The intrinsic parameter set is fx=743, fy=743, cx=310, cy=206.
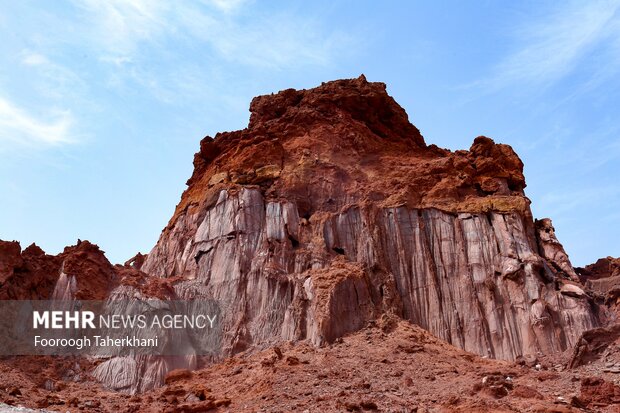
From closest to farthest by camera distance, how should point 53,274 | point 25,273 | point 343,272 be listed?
1. point 343,272
2. point 25,273
3. point 53,274

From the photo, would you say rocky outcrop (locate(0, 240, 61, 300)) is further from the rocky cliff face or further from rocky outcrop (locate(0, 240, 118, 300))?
the rocky cliff face

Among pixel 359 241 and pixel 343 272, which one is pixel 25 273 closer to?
pixel 343 272

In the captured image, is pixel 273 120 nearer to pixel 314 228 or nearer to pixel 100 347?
pixel 314 228

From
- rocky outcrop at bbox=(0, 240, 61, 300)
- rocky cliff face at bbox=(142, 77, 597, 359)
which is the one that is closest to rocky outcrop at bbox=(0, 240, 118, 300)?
rocky outcrop at bbox=(0, 240, 61, 300)

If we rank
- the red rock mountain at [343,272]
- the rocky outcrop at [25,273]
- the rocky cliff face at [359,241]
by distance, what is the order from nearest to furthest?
1. the red rock mountain at [343,272]
2. the rocky cliff face at [359,241]
3. the rocky outcrop at [25,273]

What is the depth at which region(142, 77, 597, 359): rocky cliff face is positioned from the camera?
3628 centimetres

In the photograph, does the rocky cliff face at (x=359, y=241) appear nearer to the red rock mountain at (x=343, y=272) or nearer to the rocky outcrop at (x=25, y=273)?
the red rock mountain at (x=343, y=272)

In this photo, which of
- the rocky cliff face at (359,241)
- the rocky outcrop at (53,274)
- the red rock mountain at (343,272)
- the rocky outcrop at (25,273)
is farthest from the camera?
the rocky outcrop at (53,274)

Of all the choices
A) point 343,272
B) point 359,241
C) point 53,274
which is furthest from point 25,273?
point 359,241

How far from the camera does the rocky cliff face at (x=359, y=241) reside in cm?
3628

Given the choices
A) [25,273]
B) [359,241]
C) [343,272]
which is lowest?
[343,272]

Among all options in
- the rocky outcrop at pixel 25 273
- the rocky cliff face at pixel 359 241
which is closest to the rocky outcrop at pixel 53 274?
the rocky outcrop at pixel 25 273

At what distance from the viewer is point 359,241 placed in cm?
3975

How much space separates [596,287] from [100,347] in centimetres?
2967
